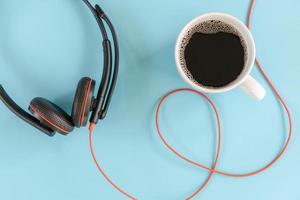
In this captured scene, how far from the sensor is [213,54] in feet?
1.72

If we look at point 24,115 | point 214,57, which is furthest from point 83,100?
point 214,57

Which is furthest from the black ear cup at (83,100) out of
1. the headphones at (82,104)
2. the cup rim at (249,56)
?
the cup rim at (249,56)

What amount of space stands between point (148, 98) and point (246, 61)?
19 cm

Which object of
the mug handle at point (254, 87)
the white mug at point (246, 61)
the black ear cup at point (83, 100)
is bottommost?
the mug handle at point (254, 87)

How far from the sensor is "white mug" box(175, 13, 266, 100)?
1.62 feet

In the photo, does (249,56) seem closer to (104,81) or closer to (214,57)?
(214,57)

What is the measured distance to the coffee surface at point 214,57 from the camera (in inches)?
20.5

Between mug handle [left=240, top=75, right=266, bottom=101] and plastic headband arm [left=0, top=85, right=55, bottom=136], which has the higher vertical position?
plastic headband arm [left=0, top=85, right=55, bottom=136]

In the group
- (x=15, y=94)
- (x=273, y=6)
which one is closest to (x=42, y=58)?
(x=15, y=94)

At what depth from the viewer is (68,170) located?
0.60 meters

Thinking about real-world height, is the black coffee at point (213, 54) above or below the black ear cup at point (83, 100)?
below

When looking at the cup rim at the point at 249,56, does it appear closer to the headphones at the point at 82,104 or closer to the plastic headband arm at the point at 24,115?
the headphones at the point at 82,104

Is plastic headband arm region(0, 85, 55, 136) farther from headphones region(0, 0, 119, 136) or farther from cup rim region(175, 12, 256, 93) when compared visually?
cup rim region(175, 12, 256, 93)

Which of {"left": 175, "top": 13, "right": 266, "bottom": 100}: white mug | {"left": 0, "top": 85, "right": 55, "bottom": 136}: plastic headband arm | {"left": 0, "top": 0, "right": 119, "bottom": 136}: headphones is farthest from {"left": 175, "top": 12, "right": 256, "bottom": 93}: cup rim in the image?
{"left": 0, "top": 85, "right": 55, "bottom": 136}: plastic headband arm
